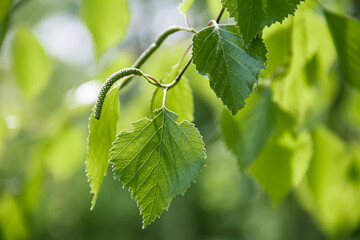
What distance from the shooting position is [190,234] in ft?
26.7

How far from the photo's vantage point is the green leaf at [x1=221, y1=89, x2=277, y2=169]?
537 millimetres

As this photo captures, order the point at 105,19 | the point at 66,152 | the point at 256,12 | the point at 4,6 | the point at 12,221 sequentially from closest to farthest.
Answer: the point at 256,12
the point at 4,6
the point at 105,19
the point at 12,221
the point at 66,152

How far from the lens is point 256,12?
31 centimetres

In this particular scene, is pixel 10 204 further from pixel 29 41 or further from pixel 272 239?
pixel 272 239

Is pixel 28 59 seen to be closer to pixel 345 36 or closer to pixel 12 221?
pixel 12 221

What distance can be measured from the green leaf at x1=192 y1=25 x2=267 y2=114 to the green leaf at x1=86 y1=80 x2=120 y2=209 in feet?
0.30

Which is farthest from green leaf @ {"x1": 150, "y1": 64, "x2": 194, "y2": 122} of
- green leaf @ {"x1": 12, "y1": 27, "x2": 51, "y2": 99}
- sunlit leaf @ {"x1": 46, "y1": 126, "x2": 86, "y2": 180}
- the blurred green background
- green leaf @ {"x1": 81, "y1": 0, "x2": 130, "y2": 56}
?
sunlit leaf @ {"x1": 46, "y1": 126, "x2": 86, "y2": 180}

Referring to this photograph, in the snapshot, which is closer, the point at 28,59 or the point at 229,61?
the point at 229,61

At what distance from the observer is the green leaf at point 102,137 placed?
362mm

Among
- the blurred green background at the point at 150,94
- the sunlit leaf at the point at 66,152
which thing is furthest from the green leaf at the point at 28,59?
the sunlit leaf at the point at 66,152

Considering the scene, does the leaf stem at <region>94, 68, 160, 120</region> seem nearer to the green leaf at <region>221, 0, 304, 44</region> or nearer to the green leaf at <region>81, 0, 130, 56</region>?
the green leaf at <region>221, 0, 304, 44</region>

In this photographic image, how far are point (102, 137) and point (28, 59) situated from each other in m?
0.66

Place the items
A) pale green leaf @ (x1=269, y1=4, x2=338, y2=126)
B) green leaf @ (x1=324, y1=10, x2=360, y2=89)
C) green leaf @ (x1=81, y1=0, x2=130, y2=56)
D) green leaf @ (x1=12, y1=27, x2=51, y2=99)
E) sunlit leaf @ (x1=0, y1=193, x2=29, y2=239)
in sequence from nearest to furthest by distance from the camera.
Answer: green leaf @ (x1=324, y1=10, x2=360, y2=89) → pale green leaf @ (x1=269, y1=4, x2=338, y2=126) → green leaf @ (x1=81, y1=0, x2=130, y2=56) → green leaf @ (x1=12, y1=27, x2=51, y2=99) → sunlit leaf @ (x1=0, y1=193, x2=29, y2=239)

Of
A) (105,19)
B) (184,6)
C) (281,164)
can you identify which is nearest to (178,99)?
(184,6)
